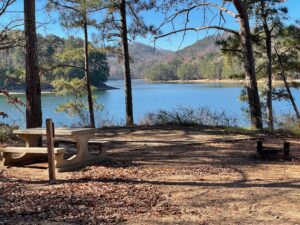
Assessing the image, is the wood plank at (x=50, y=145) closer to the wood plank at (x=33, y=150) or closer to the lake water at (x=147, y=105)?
the wood plank at (x=33, y=150)

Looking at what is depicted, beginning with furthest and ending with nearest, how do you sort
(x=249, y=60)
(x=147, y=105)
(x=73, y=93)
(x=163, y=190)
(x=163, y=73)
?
(x=163, y=73) → (x=147, y=105) → (x=73, y=93) → (x=249, y=60) → (x=163, y=190)

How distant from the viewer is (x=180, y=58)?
24.9 meters

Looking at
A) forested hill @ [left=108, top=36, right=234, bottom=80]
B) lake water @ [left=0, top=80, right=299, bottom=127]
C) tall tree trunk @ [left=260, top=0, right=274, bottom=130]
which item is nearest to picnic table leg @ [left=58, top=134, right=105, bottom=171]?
lake water @ [left=0, top=80, right=299, bottom=127]

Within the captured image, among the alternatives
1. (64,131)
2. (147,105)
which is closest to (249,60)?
(64,131)

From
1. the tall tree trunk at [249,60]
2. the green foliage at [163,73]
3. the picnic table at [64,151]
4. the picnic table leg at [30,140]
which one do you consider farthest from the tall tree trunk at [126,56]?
the green foliage at [163,73]

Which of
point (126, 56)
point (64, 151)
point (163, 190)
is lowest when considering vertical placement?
point (163, 190)

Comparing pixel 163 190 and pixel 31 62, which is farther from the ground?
pixel 31 62

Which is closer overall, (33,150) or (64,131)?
(64,131)

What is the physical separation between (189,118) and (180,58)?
41.1ft

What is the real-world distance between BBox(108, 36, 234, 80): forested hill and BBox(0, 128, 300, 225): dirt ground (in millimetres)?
6900

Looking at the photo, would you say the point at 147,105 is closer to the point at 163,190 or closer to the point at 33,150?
the point at 33,150

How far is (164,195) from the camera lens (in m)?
4.81

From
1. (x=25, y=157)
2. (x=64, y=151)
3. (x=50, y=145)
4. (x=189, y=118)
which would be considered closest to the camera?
(x=50, y=145)

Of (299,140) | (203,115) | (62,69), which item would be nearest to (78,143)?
(299,140)
